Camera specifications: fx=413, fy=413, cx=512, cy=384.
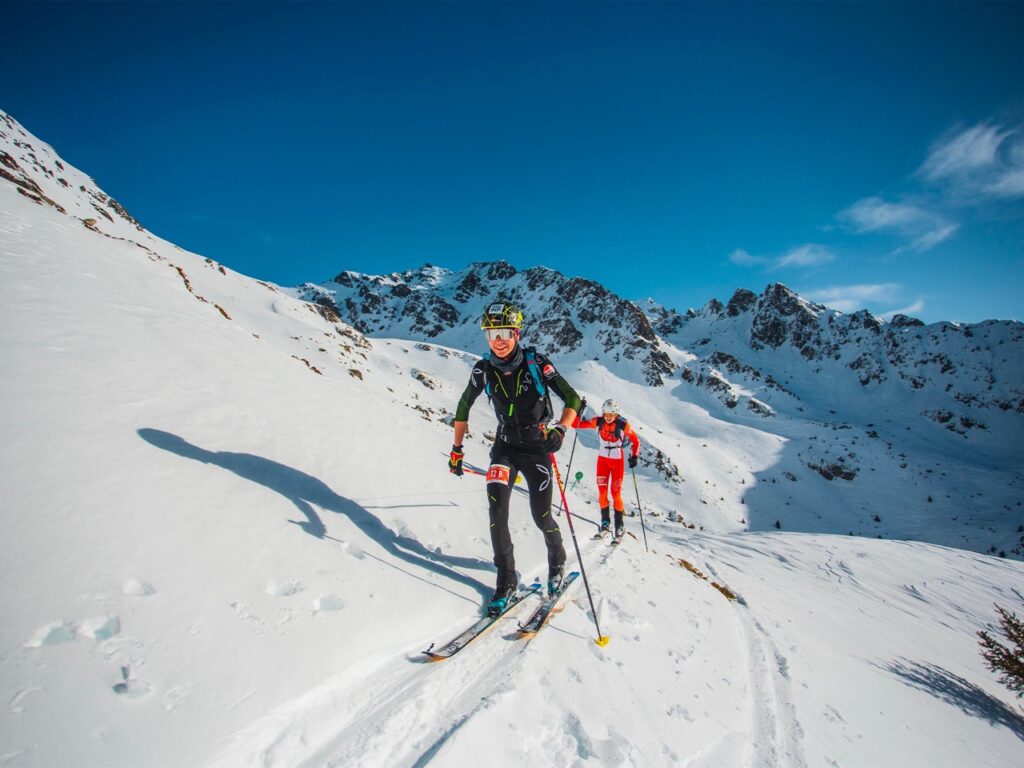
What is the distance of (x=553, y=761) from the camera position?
283 centimetres

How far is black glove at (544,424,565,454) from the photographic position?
5281mm

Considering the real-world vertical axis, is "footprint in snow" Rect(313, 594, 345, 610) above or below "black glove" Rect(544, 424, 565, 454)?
below

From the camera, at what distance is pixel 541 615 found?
15.2 feet

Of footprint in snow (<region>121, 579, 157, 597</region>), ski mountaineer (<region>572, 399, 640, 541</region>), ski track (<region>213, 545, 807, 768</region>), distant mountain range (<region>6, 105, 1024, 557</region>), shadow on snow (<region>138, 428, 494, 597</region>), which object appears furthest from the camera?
distant mountain range (<region>6, 105, 1024, 557</region>)

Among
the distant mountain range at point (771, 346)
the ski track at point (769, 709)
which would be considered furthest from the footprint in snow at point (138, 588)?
the distant mountain range at point (771, 346)

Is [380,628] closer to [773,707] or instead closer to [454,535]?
[454,535]

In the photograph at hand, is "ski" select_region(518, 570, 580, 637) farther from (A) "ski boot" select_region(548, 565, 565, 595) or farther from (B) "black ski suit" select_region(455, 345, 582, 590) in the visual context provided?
(B) "black ski suit" select_region(455, 345, 582, 590)

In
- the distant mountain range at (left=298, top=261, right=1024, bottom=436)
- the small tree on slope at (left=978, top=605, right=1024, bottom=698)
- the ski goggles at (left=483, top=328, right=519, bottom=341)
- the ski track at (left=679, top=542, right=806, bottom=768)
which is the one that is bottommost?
the small tree on slope at (left=978, top=605, right=1024, bottom=698)

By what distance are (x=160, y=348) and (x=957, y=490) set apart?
67835mm

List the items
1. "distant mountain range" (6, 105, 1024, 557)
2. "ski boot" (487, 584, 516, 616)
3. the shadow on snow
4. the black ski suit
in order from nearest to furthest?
"ski boot" (487, 584, 516, 616) → the shadow on snow → the black ski suit → "distant mountain range" (6, 105, 1024, 557)

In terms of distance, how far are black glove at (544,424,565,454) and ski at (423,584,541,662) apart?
1.81 m

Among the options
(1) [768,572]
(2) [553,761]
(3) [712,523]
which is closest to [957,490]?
(3) [712,523]

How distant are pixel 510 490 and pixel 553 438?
0.85 meters

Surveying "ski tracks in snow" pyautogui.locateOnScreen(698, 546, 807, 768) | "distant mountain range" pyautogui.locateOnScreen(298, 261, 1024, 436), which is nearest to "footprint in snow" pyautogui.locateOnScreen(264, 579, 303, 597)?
"ski tracks in snow" pyautogui.locateOnScreen(698, 546, 807, 768)
